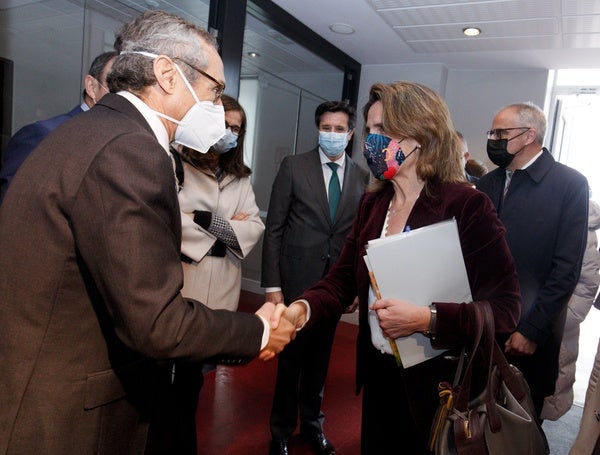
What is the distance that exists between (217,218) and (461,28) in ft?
9.83

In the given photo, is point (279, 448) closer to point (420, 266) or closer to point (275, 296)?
point (275, 296)

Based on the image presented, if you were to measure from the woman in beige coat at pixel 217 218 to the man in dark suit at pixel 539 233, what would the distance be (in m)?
1.25

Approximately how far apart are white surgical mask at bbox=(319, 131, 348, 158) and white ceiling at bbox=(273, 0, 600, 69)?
1.47 metres

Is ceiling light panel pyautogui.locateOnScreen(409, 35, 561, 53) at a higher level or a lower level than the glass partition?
higher

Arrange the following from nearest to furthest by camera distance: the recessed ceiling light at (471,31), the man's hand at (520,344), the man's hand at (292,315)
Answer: the man's hand at (292,315) < the man's hand at (520,344) < the recessed ceiling light at (471,31)

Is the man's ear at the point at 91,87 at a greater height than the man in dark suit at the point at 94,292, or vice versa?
the man's ear at the point at 91,87

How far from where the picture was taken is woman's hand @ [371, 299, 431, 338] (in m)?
1.23

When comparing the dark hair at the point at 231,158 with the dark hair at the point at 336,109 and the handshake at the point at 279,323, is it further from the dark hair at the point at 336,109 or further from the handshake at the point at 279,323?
the handshake at the point at 279,323

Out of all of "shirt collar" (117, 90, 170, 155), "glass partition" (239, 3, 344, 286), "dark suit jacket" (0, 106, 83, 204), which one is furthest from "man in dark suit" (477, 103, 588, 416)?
"glass partition" (239, 3, 344, 286)

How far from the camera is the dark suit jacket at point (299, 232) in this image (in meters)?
2.54

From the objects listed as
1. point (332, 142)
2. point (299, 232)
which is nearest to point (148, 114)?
point (299, 232)

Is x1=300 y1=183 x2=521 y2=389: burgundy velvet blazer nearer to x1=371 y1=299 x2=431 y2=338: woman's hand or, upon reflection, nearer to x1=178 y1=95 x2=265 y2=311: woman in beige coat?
x1=371 y1=299 x2=431 y2=338: woman's hand

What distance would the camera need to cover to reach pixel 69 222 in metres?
0.90

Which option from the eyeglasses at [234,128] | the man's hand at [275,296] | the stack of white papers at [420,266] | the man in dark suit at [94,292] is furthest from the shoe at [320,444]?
the eyeglasses at [234,128]
